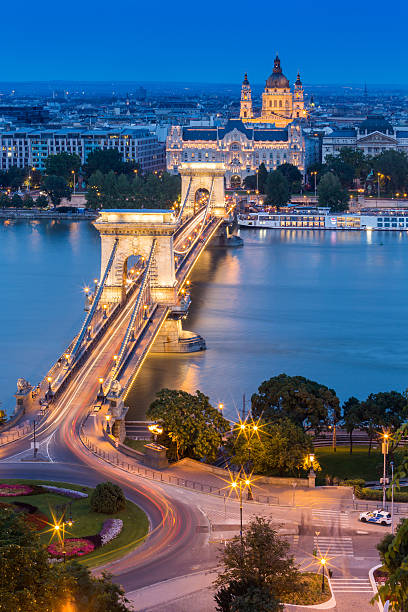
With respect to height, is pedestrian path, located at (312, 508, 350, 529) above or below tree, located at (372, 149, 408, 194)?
below

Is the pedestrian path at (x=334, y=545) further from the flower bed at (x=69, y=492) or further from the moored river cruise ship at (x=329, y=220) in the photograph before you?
the moored river cruise ship at (x=329, y=220)

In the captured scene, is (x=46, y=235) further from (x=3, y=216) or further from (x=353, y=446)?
(x=353, y=446)

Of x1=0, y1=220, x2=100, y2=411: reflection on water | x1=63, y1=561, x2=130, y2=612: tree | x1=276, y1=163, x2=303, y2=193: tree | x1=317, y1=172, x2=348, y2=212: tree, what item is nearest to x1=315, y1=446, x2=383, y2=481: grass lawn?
x1=0, y1=220, x2=100, y2=411: reflection on water

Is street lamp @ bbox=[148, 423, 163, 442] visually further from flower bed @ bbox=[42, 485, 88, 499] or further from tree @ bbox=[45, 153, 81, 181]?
tree @ bbox=[45, 153, 81, 181]

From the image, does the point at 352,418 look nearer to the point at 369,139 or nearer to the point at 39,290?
the point at 39,290

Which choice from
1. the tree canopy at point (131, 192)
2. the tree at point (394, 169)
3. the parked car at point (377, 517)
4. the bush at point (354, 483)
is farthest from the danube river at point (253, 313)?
the tree at point (394, 169)

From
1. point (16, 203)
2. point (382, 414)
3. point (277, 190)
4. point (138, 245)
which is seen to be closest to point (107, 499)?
point (382, 414)

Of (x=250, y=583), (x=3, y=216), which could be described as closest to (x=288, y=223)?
(x=3, y=216)
